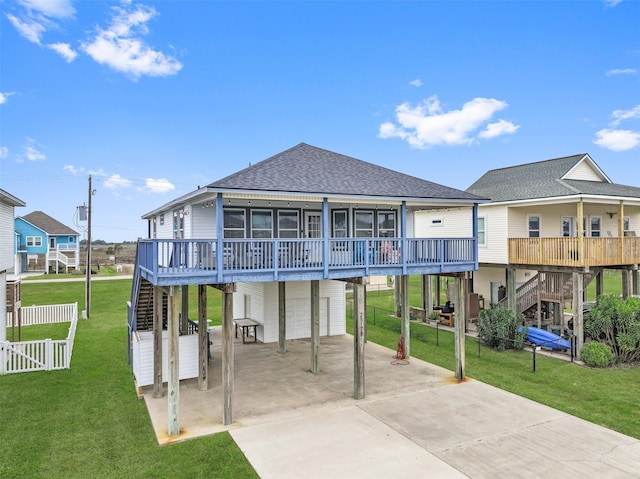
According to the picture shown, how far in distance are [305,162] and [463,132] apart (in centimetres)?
4756

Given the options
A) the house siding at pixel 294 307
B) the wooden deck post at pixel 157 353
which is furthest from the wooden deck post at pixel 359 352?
the house siding at pixel 294 307

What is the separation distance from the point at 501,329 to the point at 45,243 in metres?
54.6

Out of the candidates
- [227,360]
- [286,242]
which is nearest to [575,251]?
[286,242]

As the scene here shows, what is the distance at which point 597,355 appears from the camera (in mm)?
15328

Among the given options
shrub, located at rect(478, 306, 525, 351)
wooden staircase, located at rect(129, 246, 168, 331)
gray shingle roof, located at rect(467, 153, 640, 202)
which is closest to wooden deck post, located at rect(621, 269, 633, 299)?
gray shingle roof, located at rect(467, 153, 640, 202)

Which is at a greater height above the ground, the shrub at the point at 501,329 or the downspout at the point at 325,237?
the downspout at the point at 325,237

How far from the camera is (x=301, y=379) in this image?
14312 millimetres

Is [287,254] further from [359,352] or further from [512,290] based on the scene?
[512,290]

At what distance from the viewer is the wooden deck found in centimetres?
1711

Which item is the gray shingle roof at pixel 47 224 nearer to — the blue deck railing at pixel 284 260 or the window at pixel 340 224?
the blue deck railing at pixel 284 260

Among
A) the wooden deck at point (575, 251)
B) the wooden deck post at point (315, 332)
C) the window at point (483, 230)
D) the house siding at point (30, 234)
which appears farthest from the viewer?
the house siding at point (30, 234)

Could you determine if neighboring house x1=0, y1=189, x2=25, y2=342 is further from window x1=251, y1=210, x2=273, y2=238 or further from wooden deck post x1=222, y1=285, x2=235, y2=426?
wooden deck post x1=222, y1=285, x2=235, y2=426

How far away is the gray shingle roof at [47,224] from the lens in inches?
2128

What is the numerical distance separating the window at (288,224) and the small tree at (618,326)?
12250mm
